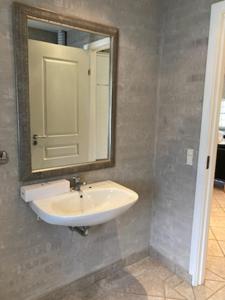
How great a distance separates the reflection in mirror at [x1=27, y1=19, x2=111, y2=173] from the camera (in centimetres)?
156

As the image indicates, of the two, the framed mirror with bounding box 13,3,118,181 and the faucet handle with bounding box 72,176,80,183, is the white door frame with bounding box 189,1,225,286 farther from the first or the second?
the faucet handle with bounding box 72,176,80,183

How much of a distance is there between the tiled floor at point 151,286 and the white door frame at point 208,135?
0.11 meters

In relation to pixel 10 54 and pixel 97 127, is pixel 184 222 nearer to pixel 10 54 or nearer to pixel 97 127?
pixel 97 127

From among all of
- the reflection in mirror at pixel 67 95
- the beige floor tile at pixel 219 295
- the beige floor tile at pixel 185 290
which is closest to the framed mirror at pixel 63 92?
the reflection in mirror at pixel 67 95

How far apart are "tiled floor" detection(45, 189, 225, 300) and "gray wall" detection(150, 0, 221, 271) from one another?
0.53 ft

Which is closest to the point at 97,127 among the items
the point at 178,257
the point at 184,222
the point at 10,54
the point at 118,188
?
the point at 118,188

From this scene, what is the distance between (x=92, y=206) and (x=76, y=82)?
883mm

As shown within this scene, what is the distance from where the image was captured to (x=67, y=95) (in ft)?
5.67

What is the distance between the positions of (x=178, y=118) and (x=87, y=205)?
A: 1.00 metres

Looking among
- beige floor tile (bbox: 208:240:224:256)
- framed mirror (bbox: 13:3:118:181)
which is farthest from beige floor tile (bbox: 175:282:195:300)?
framed mirror (bbox: 13:3:118:181)

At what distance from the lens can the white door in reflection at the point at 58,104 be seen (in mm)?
1569

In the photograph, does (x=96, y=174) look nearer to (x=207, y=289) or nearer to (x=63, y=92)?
(x=63, y=92)

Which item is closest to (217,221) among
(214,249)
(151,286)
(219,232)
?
(219,232)

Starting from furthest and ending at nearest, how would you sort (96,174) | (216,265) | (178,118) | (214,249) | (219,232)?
(219,232)
(214,249)
(216,265)
(178,118)
(96,174)
